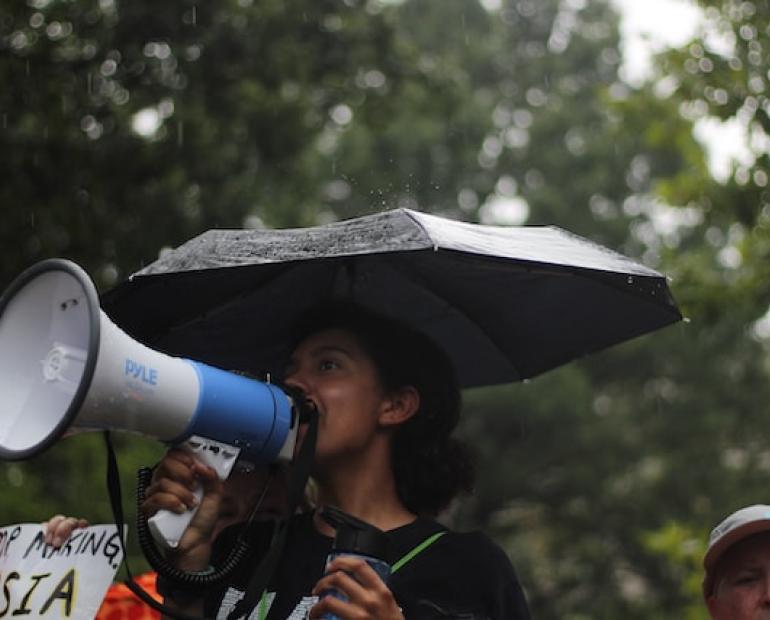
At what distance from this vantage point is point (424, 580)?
8.77 feet

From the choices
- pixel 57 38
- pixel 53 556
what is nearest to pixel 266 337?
pixel 53 556

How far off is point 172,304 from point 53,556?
0.74 metres

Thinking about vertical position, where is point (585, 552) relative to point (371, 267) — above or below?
below

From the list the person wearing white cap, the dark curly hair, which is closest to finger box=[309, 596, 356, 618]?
the dark curly hair

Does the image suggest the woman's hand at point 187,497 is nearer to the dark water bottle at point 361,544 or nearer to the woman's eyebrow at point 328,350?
the dark water bottle at point 361,544

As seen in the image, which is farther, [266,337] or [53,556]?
[266,337]

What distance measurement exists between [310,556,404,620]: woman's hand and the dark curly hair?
0.65 metres

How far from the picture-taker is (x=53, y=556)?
2.66 metres

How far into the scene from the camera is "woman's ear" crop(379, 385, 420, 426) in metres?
3.00

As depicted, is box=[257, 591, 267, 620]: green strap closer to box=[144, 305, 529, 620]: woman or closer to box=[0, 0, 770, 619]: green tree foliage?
box=[144, 305, 529, 620]: woman

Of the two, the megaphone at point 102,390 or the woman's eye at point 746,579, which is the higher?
the megaphone at point 102,390

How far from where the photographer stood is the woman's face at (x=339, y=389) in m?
2.85

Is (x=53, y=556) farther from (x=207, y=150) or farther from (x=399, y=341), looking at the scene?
(x=207, y=150)

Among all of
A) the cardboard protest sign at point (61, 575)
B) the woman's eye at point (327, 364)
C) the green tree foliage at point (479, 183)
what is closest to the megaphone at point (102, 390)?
the cardboard protest sign at point (61, 575)
